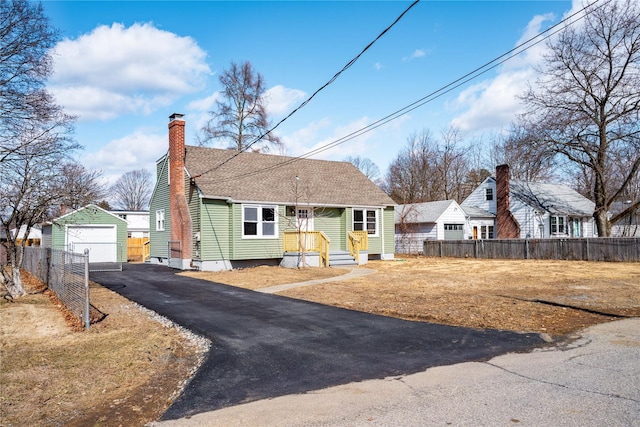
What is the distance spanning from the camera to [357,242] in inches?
914

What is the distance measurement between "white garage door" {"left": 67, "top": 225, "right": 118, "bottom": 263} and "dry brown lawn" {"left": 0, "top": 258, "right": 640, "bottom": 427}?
12036 mm

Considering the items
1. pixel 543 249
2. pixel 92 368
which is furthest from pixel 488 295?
pixel 543 249

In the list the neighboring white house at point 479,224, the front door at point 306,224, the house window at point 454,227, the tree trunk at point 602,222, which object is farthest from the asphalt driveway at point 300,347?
the neighboring white house at point 479,224

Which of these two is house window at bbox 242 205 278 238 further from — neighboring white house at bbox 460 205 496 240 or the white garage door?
neighboring white house at bbox 460 205 496 240

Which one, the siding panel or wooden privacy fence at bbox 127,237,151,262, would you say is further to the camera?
wooden privacy fence at bbox 127,237,151,262

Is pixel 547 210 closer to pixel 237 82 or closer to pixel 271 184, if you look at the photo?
pixel 271 184

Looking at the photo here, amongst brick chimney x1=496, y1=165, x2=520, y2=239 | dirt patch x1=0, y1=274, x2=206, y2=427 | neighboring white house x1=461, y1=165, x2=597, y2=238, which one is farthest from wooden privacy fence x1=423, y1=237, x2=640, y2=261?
dirt patch x1=0, y1=274, x2=206, y2=427

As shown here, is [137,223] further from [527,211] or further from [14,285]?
[527,211]

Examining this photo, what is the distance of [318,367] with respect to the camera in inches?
245

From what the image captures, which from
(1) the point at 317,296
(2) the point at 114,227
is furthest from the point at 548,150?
(2) the point at 114,227

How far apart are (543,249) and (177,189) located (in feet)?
68.6

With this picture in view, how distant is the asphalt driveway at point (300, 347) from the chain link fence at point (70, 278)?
5.65 feet

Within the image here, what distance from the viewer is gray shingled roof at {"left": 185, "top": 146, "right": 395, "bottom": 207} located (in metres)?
21.7

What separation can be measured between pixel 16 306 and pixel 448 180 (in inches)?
1853
